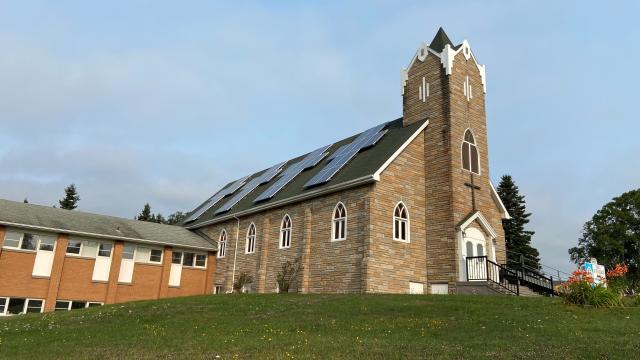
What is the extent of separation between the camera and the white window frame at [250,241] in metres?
28.8

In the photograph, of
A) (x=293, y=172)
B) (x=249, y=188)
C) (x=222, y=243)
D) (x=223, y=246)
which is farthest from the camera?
(x=249, y=188)

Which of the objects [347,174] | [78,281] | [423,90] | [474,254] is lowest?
[78,281]

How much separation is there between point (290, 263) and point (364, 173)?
6203 millimetres

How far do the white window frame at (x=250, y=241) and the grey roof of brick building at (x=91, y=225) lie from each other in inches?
158

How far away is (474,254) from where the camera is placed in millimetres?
22750

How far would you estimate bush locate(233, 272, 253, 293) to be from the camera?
90.4 ft

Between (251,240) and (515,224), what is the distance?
35333 mm

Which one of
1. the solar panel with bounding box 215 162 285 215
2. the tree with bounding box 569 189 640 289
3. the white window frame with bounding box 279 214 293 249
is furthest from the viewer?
the tree with bounding box 569 189 640 289

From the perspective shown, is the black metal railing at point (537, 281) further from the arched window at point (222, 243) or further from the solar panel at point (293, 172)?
the arched window at point (222, 243)

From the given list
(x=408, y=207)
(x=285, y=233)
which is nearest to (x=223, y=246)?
(x=285, y=233)

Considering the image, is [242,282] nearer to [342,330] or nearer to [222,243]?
[222,243]

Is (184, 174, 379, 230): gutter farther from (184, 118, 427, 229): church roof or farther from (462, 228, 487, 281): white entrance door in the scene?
(462, 228, 487, 281): white entrance door

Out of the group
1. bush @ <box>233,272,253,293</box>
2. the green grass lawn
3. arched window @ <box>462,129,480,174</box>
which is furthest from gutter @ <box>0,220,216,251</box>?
arched window @ <box>462,129,480,174</box>

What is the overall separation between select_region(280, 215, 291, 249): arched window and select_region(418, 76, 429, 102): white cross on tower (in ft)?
30.7
